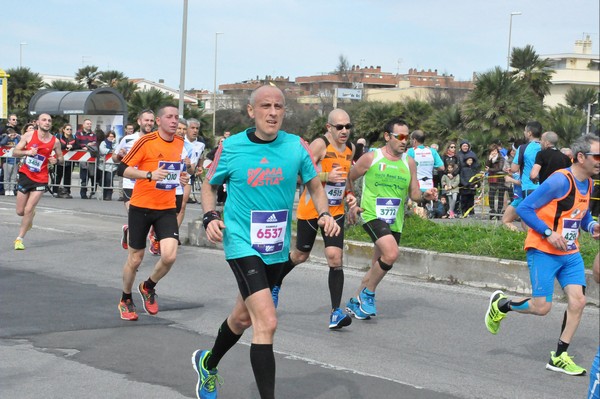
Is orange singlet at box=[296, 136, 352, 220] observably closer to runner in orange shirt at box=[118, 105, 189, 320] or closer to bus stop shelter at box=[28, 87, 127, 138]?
runner in orange shirt at box=[118, 105, 189, 320]

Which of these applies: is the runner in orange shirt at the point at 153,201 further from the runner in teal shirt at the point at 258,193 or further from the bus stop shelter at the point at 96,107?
the bus stop shelter at the point at 96,107

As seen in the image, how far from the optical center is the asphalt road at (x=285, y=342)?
6.37 metres

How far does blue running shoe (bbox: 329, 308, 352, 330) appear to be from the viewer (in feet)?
27.6

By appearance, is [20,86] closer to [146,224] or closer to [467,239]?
[467,239]

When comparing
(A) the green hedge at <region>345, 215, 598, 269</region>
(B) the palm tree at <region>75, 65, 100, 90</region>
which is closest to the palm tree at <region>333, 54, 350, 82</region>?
(B) the palm tree at <region>75, 65, 100, 90</region>

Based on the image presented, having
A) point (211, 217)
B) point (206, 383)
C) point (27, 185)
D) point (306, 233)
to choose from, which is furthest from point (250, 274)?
point (27, 185)

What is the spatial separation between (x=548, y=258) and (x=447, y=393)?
4.95ft

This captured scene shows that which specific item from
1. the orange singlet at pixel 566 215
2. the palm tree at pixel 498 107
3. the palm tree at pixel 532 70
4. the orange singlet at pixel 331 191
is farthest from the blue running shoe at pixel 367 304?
the palm tree at pixel 532 70

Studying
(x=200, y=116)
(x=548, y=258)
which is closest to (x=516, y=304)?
(x=548, y=258)

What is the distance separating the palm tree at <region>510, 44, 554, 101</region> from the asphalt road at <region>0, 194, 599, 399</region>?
113 feet

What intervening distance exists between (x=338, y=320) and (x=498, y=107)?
26.5 m

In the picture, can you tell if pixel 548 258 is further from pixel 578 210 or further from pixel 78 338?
pixel 78 338

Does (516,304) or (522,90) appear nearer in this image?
(516,304)

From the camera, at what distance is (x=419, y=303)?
9992mm
